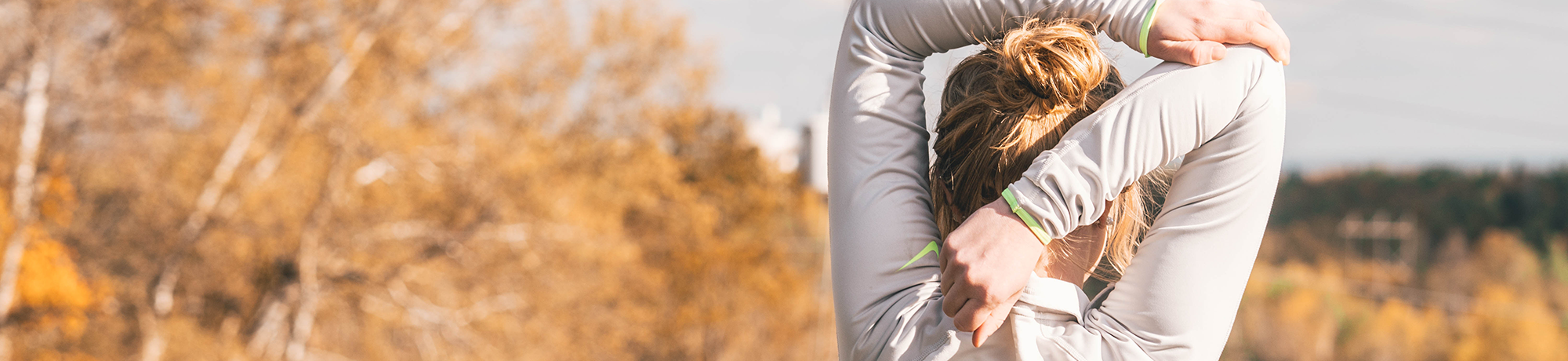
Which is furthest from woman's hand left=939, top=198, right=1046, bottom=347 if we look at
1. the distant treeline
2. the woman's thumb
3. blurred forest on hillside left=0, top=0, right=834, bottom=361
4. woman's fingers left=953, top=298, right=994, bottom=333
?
the distant treeline

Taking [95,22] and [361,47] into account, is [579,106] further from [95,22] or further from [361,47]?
[95,22]

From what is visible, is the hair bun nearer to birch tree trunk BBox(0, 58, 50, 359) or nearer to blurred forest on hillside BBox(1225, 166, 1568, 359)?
birch tree trunk BBox(0, 58, 50, 359)

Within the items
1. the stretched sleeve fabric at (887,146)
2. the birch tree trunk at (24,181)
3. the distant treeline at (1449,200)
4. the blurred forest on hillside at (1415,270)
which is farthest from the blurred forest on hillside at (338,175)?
the distant treeline at (1449,200)

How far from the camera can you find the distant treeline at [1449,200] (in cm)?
1309

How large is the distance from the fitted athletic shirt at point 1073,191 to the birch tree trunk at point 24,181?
6588 millimetres

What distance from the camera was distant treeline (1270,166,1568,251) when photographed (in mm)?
13086

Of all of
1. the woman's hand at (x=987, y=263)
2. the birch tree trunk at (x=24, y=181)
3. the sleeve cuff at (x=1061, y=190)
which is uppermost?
the sleeve cuff at (x=1061, y=190)

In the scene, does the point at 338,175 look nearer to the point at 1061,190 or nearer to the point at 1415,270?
the point at 1061,190

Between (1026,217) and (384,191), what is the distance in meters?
8.16

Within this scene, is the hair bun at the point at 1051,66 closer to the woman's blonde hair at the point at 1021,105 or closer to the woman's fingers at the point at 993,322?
the woman's blonde hair at the point at 1021,105

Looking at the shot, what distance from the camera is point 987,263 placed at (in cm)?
45

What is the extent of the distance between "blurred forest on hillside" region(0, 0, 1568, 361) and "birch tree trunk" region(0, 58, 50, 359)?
1 centimetres

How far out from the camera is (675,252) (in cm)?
1142

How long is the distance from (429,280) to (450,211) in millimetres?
643
